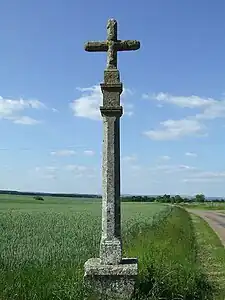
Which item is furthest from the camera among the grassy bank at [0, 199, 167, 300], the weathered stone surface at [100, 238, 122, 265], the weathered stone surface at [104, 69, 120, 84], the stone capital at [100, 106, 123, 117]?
the weathered stone surface at [104, 69, 120, 84]

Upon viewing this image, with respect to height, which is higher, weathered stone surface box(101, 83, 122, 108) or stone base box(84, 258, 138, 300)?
weathered stone surface box(101, 83, 122, 108)

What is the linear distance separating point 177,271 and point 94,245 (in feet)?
20.3

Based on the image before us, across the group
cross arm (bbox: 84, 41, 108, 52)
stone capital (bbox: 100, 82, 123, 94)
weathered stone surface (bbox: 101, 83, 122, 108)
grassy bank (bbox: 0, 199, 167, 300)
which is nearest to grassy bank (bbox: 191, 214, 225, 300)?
grassy bank (bbox: 0, 199, 167, 300)

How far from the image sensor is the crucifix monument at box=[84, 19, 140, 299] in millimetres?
7828

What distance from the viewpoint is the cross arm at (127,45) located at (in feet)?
28.5


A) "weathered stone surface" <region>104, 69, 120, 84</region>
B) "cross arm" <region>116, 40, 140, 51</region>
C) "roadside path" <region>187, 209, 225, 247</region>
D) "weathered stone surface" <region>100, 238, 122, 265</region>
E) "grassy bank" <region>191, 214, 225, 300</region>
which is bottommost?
"grassy bank" <region>191, 214, 225, 300</region>

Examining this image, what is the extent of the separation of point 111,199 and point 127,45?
8.21 ft

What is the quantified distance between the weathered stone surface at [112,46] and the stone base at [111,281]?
319 centimetres

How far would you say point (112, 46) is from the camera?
8.74 m

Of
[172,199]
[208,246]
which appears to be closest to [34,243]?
[208,246]

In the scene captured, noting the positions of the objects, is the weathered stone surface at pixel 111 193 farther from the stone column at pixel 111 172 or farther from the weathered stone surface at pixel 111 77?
the weathered stone surface at pixel 111 77

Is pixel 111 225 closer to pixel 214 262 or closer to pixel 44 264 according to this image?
pixel 44 264

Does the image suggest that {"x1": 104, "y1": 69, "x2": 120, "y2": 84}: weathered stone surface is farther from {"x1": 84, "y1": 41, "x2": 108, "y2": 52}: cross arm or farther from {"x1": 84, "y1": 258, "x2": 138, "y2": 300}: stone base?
{"x1": 84, "y1": 258, "x2": 138, "y2": 300}: stone base

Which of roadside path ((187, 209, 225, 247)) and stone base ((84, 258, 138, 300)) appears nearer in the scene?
stone base ((84, 258, 138, 300))
